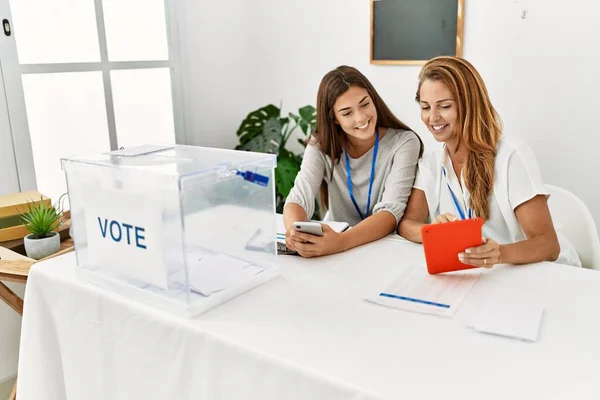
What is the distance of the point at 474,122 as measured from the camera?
162cm

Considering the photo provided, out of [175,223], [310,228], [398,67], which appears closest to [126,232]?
[175,223]

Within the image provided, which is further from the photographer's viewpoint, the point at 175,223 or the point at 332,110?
the point at 332,110

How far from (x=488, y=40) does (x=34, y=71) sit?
2.26 m

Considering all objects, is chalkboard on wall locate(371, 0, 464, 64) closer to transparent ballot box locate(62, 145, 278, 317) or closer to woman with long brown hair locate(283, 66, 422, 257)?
woman with long brown hair locate(283, 66, 422, 257)

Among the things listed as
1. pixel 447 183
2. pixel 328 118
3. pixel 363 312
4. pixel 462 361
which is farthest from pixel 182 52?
pixel 462 361

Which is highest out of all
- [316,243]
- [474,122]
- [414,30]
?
[414,30]

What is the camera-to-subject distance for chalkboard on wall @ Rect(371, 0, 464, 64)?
279 cm

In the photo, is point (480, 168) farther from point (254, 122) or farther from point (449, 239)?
point (254, 122)

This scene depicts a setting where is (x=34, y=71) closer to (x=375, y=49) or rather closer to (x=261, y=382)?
(x=375, y=49)

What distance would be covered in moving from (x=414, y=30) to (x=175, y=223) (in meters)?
2.13

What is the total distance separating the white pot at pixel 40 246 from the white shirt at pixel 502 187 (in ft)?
4.39

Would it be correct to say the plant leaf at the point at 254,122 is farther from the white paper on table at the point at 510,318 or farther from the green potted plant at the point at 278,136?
the white paper on table at the point at 510,318

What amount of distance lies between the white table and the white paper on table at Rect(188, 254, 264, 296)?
0.06 metres

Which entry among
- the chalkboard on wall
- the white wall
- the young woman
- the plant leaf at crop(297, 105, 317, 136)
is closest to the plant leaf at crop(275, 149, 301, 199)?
the plant leaf at crop(297, 105, 317, 136)
